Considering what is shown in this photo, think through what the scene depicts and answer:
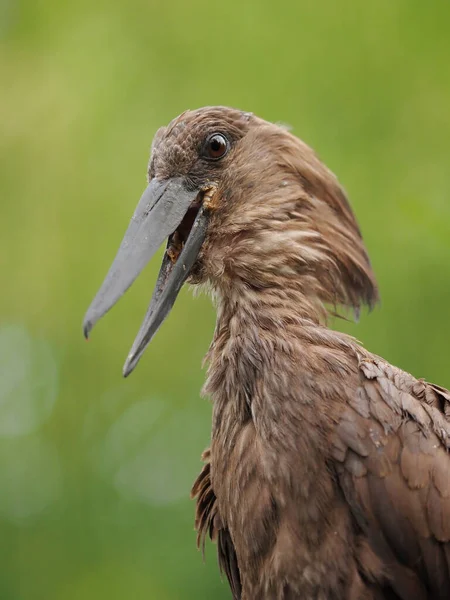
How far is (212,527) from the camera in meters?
2.83

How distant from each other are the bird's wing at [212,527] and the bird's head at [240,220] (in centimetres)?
64

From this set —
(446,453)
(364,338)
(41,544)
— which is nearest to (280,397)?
(446,453)

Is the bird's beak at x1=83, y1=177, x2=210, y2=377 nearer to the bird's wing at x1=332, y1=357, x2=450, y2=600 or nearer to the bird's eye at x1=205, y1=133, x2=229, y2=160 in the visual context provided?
the bird's eye at x1=205, y1=133, x2=229, y2=160

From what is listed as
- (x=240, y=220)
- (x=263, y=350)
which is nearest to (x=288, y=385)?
(x=263, y=350)

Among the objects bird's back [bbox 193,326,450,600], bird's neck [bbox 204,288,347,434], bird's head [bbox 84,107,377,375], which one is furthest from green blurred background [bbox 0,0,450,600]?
bird's back [bbox 193,326,450,600]

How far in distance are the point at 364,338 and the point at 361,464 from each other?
238cm

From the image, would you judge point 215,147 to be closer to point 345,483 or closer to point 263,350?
point 263,350

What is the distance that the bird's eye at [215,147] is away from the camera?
2.74 metres

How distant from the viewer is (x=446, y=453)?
234 cm

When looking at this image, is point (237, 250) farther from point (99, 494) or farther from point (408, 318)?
point (99, 494)

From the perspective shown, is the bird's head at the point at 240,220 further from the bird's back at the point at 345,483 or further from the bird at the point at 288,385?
the bird's back at the point at 345,483

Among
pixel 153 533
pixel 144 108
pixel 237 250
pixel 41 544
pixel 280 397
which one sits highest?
pixel 144 108

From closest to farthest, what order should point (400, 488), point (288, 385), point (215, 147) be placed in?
point (400, 488) → point (288, 385) → point (215, 147)

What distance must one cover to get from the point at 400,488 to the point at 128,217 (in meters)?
3.18
